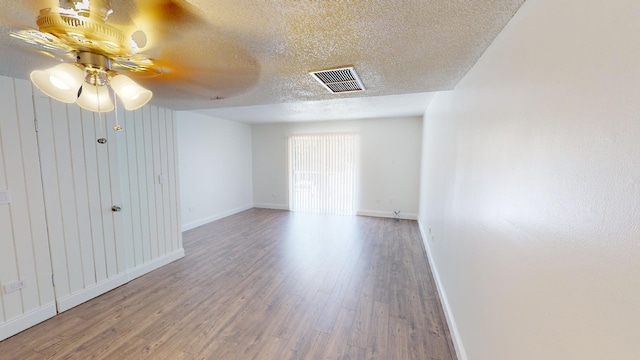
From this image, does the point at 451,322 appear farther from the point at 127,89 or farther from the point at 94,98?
the point at 94,98

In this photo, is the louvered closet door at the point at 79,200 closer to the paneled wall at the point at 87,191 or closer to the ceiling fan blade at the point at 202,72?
the paneled wall at the point at 87,191

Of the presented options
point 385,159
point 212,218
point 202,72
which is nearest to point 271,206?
point 212,218

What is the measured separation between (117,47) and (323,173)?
522 centimetres

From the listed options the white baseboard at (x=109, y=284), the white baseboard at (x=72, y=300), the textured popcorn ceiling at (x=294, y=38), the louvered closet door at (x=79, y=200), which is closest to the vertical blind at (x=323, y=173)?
the white baseboard at (x=109, y=284)

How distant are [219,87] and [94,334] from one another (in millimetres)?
2352

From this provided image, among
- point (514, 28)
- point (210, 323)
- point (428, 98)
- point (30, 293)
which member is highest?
point (428, 98)

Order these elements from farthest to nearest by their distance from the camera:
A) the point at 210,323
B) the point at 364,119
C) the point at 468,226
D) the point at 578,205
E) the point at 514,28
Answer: the point at 364,119 < the point at 210,323 < the point at 468,226 < the point at 514,28 < the point at 578,205

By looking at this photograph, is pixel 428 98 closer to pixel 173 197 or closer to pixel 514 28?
pixel 514 28

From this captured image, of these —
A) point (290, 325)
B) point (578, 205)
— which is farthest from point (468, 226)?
point (290, 325)

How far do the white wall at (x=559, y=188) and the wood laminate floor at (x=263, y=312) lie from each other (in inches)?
31.9

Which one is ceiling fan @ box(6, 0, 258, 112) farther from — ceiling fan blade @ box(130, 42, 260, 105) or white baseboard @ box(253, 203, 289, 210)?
white baseboard @ box(253, 203, 289, 210)

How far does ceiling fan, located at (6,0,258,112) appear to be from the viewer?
3.50ft

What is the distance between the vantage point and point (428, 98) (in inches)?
145

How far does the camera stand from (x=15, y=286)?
6.61 ft
